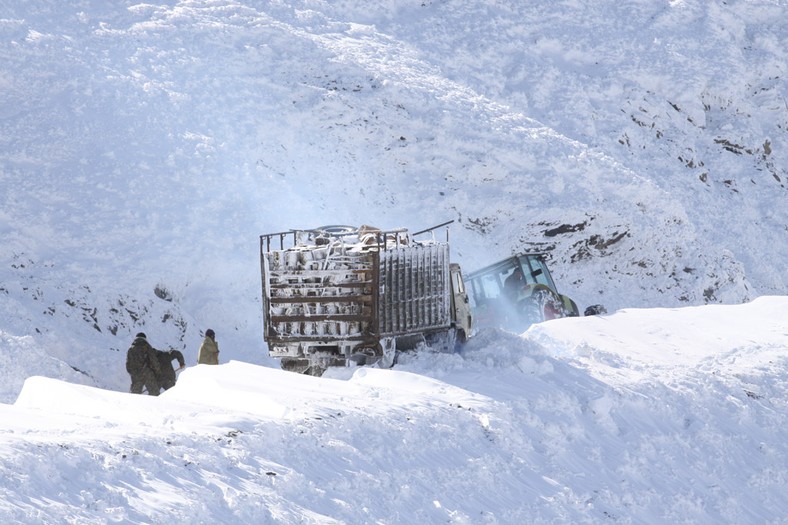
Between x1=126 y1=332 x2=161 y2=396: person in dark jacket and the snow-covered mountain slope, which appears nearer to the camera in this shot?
x1=126 y1=332 x2=161 y2=396: person in dark jacket

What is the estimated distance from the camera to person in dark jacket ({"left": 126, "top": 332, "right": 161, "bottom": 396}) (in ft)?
57.4

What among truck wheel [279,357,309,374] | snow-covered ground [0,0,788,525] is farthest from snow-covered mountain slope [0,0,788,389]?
truck wheel [279,357,309,374]

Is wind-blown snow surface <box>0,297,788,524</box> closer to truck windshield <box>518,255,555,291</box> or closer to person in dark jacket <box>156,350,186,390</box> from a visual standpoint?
person in dark jacket <box>156,350,186,390</box>

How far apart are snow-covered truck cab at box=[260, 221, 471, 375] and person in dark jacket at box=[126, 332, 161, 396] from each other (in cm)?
252

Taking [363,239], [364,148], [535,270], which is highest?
[364,148]

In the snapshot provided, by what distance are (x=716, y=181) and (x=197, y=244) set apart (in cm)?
1795

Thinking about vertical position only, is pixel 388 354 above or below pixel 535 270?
below

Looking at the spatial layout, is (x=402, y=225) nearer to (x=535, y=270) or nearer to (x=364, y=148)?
(x=364, y=148)

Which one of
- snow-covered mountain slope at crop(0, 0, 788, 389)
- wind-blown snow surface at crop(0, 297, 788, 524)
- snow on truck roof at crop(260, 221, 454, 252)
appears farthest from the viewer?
snow-covered mountain slope at crop(0, 0, 788, 389)

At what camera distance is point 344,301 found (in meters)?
15.8

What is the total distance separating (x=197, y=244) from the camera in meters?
23.2

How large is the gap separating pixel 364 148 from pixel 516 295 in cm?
820

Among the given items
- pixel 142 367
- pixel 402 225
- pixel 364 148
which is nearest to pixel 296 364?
pixel 142 367

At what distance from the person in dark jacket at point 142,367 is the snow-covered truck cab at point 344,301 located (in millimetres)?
2522
